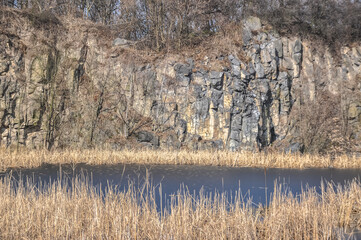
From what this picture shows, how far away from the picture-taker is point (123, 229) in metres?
5.90

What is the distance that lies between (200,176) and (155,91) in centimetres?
1310

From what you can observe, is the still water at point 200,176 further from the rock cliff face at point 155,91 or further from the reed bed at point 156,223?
the rock cliff face at point 155,91

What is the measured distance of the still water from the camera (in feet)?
42.3

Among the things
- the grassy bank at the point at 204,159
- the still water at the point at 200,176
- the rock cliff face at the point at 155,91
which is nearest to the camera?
the still water at the point at 200,176

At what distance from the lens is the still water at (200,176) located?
12.9 m

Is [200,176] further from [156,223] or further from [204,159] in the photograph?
[156,223]

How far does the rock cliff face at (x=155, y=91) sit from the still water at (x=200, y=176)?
23.3 ft

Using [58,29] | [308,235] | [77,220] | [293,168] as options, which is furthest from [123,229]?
[58,29]

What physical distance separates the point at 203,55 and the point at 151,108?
624 centimetres

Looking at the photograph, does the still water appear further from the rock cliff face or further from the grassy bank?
the rock cliff face

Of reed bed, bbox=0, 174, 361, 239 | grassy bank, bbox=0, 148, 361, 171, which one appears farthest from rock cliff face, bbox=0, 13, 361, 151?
reed bed, bbox=0, 174, 361, 239

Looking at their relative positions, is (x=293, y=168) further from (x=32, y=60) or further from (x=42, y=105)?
(x=32, y=60)

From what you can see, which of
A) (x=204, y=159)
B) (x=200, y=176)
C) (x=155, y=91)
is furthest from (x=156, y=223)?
(x=155, y=91)

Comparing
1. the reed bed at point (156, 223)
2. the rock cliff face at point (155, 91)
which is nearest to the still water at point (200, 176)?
the reed bed at point (156, 223)
